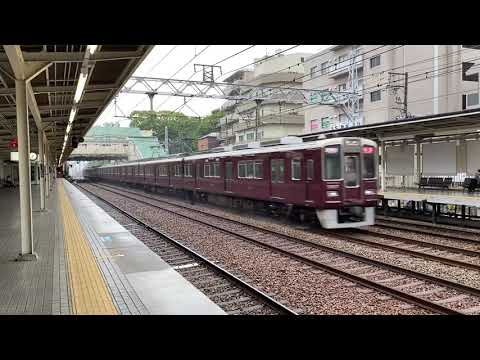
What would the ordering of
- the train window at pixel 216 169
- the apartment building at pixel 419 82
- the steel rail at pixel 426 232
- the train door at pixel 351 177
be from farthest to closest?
the apartment building at pixel 419 82
the train window at pixel 216 169
the train door at pixel 351 177
the steel rail at pixel 426 232

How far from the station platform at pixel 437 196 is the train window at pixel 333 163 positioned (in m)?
3.05

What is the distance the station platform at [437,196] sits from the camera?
1206 cm

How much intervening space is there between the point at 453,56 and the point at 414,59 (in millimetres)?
2166

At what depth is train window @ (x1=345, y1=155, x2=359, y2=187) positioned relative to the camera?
12.4 meters

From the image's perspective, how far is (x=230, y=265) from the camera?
884 cm

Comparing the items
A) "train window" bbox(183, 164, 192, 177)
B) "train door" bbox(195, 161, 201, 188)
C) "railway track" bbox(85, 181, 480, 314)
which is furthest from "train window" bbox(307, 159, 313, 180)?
"train window" bbox(183, 164, 192, 177)

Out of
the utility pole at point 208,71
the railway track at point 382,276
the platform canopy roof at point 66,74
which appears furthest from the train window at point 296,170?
the utility pole at point 208,71

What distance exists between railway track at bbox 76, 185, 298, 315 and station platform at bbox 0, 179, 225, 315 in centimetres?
40

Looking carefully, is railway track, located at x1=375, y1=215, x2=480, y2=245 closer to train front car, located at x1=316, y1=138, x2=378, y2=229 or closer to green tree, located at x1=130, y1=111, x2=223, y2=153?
train front car, located at x1=316, y1=138, x2=378, y2=229

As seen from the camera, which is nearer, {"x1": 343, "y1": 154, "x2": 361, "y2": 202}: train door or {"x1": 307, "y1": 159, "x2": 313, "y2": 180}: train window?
{"x1": 343, "y1": 154, "x2": 361, "y2": 202}: train door

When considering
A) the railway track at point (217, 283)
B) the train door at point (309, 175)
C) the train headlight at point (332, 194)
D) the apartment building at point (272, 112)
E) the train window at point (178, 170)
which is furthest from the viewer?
the apartment building at point (272, 112)

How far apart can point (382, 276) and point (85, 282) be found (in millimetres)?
4694

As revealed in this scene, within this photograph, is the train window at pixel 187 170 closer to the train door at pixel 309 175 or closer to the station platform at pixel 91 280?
the train door at pixel 309 175
